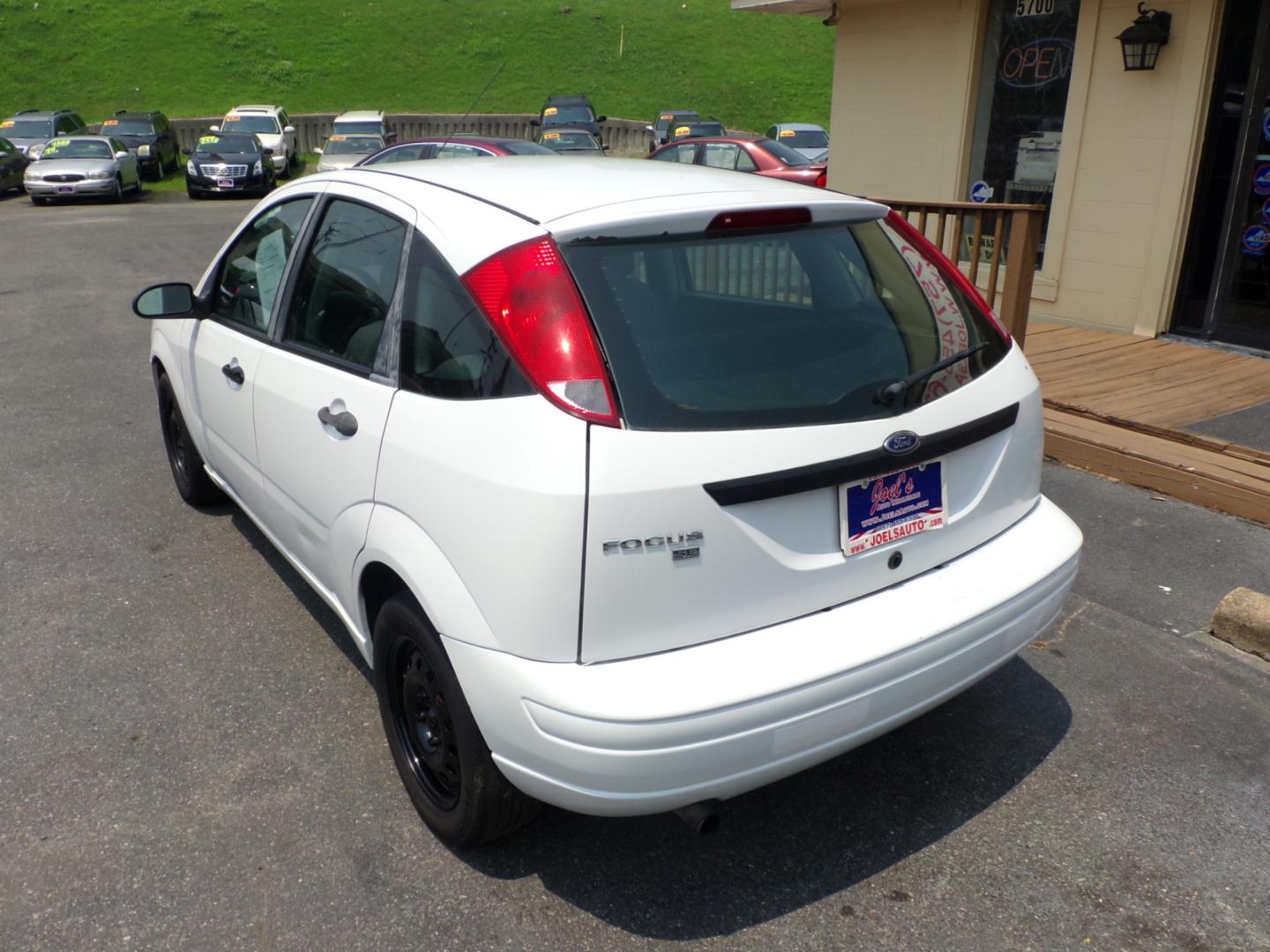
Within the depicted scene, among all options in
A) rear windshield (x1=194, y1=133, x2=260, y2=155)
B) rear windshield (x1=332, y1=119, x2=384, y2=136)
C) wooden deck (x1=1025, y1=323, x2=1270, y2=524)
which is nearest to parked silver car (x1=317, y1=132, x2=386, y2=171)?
rear windshield (x1=332, y1=119, x2=384, y2=136)

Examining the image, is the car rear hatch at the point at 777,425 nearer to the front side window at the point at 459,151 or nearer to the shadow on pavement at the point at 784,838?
the shadow on pavement at the point at 784,838

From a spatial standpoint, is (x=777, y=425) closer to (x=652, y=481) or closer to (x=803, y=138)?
(x=652, y=481)

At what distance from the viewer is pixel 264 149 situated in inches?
995

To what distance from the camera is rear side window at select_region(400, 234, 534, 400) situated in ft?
8.27

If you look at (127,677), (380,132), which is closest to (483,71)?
(380,132)

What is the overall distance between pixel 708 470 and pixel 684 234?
652 millimetres

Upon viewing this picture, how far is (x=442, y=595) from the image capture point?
255 centimetres

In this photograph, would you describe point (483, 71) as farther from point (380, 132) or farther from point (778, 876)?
point (778, 876)

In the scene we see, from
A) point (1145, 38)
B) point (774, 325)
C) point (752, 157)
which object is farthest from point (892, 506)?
point (752, 157)

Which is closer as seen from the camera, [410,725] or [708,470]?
[708,470]

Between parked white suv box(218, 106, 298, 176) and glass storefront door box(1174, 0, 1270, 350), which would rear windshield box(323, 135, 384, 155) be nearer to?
parked white suv box(218, 106, 298, 176)

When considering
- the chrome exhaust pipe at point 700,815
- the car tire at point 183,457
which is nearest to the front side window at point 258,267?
the car tire at point 183,457

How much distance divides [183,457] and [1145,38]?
23.6ft

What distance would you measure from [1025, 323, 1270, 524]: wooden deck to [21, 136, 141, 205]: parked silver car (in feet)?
67.0
